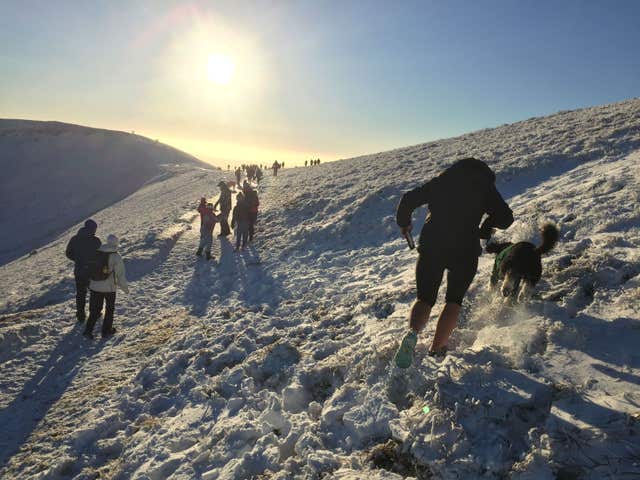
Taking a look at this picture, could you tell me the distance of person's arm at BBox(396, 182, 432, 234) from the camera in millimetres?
3934

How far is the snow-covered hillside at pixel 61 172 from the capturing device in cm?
4432

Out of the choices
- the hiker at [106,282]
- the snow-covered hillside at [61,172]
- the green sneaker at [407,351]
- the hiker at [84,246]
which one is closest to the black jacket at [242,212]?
the hiker at [84,246]

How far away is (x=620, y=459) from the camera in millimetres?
2357

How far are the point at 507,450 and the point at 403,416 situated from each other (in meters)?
0.94

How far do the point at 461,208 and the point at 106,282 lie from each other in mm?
7427

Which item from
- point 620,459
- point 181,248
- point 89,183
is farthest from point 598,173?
point 89,183

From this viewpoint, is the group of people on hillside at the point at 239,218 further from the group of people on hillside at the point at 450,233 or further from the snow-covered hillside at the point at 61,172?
the snow-covered hillside at the point at 61,172

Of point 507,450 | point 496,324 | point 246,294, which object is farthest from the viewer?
point 246,294

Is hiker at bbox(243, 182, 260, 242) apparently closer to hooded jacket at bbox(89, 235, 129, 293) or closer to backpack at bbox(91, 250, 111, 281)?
hooded jacket at bbox(89, 235, 129, 293)

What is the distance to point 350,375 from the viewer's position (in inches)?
174

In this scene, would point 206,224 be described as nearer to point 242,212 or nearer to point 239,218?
point 239,218

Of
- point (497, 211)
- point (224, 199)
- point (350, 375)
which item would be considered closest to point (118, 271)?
point (350, 375)

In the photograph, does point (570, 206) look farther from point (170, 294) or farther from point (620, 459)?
point (170, 294)

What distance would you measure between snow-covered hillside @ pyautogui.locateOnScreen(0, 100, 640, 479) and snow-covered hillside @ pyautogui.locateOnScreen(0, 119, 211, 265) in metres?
34.2
